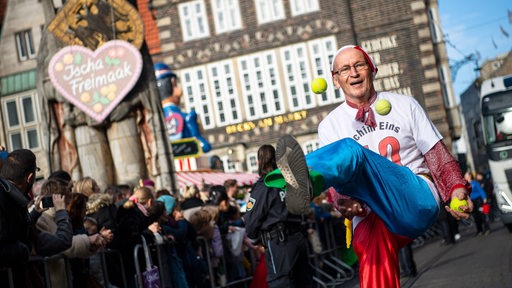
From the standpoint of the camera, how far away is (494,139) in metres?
23.4

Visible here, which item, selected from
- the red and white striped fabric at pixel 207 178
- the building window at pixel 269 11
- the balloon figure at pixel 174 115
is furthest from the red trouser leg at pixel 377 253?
the building window at pixel 269 11

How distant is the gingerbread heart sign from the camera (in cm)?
1794

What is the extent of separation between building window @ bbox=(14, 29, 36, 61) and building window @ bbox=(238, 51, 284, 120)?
10.4 meters

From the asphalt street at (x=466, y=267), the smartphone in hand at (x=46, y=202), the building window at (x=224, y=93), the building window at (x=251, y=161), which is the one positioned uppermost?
the building window at (x=224, y=93)

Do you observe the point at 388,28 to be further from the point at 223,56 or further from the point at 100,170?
the point at 100,170

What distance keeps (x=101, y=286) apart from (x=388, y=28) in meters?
38.7

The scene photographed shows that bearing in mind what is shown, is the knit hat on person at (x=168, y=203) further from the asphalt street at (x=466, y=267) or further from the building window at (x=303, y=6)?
the building window at (x=303, y=6)

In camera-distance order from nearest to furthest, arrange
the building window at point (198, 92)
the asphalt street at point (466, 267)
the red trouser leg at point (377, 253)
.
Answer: the red trouser leg at point (377, 253) < the asphalt street at point (466, 267) < the building window at point (198, 92)

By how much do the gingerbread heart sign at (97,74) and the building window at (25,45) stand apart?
25.1 m

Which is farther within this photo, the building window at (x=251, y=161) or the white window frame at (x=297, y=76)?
the building window at (x=251, y=161)

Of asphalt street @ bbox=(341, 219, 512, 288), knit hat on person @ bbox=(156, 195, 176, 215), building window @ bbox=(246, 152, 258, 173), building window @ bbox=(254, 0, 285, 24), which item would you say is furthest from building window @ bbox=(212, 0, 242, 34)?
knit hat on person @ bbox=(156, 195, 176, 215)

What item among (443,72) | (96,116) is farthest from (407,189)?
(443,72)

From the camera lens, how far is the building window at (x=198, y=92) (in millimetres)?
48812

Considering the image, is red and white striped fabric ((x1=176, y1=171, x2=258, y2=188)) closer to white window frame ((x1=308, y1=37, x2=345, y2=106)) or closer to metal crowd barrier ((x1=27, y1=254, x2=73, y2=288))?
white window frame ((x1=308, y1=37, x2=345, y2=106))
